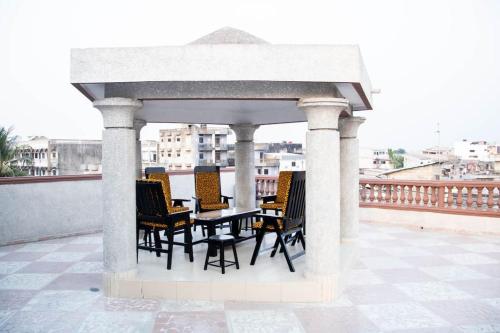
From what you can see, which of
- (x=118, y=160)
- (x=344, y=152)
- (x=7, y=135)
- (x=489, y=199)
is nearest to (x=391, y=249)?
(x=344, y=152)

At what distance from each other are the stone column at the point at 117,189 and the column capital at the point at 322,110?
1.85 meters

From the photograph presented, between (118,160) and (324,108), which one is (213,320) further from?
(324,108)

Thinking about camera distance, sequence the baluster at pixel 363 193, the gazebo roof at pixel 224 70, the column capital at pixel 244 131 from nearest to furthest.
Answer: the gazebo roof at pixel 224 70 < the column capital at pixel 244 131 < the baluster at pixel 363 193

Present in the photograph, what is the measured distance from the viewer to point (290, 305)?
4383 mm

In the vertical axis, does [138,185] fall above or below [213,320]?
above

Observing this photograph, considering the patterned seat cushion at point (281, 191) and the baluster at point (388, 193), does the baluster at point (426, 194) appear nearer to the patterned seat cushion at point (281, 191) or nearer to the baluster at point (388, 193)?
the baluster at point (388, 193)

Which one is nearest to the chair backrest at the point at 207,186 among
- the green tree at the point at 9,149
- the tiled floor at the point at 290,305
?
the tiled floor at the point at 290,305

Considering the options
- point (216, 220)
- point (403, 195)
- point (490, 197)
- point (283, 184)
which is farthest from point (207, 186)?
point (490, 197)

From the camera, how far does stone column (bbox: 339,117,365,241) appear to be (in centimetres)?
639

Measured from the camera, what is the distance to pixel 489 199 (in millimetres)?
8039

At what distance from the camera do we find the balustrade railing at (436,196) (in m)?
8.11

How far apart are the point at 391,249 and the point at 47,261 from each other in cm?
536

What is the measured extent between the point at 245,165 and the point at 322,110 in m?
4.05

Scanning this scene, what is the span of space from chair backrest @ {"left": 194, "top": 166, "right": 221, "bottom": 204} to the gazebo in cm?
311
